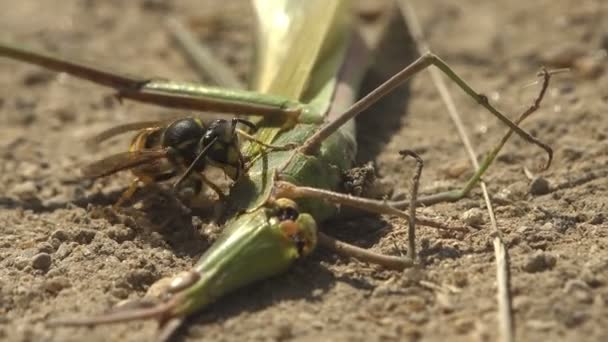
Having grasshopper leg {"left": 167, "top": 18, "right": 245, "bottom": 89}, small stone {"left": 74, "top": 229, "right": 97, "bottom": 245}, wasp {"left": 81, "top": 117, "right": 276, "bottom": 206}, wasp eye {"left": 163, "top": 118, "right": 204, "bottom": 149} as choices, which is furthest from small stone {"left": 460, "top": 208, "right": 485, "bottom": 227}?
grasshopper leg {"left": 167, "top": 18, "right": 245, "bottom": 89}

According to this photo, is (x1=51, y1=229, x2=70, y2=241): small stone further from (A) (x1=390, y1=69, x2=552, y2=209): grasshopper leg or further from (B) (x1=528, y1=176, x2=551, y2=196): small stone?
(B) (x1=528, y1=176, x2=551, y2=196): small stone

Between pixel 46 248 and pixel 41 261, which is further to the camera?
pixel 46 248

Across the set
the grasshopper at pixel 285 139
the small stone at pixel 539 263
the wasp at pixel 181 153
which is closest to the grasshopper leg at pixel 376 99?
the grasshopper at pixel 285 139

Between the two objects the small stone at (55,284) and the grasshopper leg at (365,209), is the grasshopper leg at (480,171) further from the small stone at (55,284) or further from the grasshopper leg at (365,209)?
the small stone at (55,284)

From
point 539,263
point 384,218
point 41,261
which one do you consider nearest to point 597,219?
point 539,263

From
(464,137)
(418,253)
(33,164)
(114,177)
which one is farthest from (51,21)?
(418,253)

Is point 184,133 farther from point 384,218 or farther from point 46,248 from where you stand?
point 384,218

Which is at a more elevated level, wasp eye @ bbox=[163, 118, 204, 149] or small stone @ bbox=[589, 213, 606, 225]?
small stone @ bbox=[589, 213, 606, 225]
